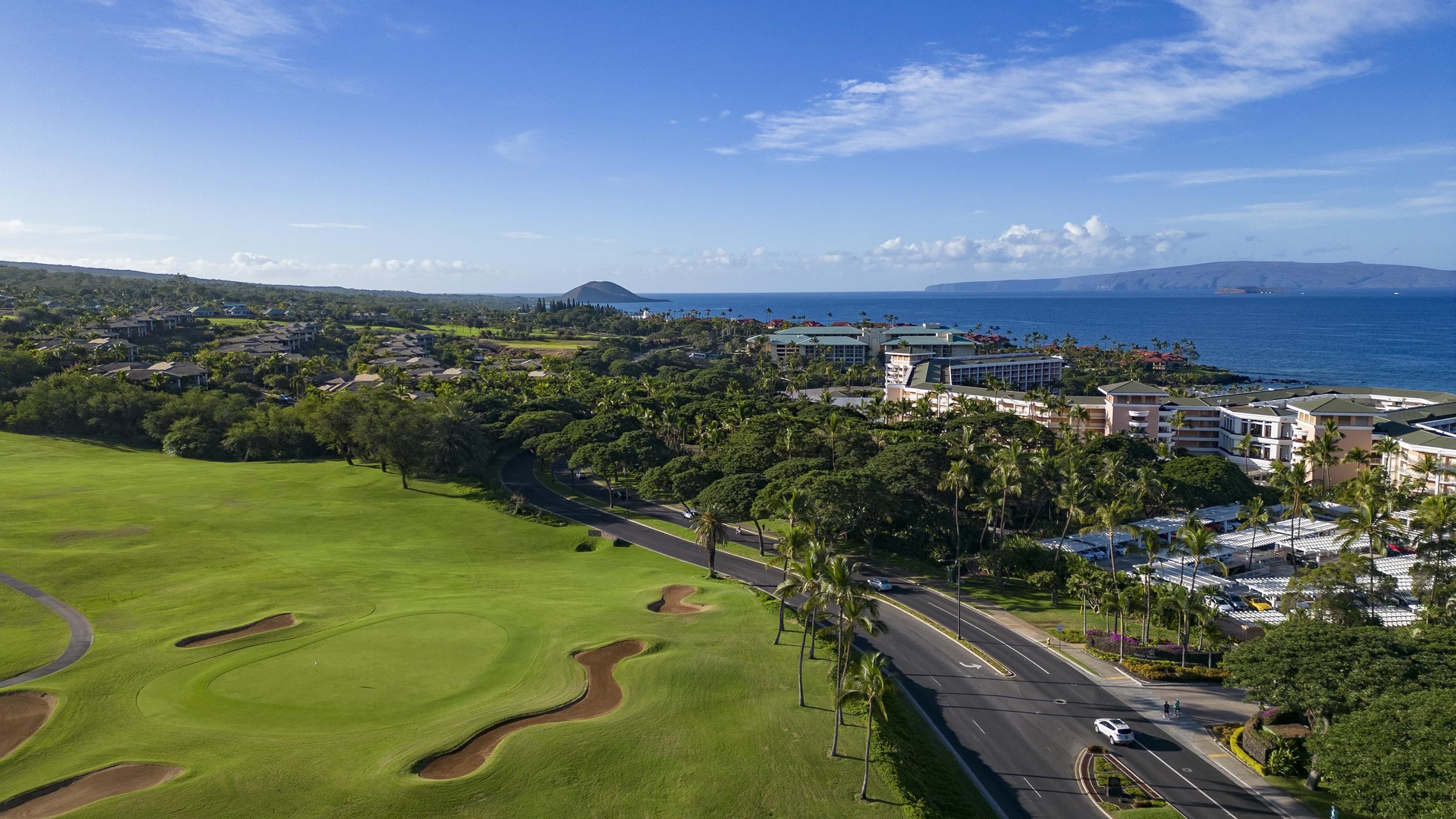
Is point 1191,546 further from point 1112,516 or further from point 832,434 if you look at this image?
point 832,434

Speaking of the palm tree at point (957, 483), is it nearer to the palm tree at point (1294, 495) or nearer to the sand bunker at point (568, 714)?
the palm tree at point (1294, 495)

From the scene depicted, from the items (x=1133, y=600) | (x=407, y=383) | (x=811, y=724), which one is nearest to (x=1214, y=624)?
(x=1133, y=600)

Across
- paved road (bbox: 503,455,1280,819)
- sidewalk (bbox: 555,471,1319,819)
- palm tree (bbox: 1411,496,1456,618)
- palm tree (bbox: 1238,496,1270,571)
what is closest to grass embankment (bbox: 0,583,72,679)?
paved road (bbox: 503,455,1280,819)

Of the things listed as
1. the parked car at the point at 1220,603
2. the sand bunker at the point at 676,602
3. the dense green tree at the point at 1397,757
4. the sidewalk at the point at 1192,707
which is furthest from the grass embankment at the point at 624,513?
the dense green tree at the point at 1397,757

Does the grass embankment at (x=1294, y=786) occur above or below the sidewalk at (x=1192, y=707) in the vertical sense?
above

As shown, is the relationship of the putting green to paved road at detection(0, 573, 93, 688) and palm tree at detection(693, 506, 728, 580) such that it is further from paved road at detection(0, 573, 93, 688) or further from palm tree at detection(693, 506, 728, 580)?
palm tree at detection(693, 506, 728, 580)

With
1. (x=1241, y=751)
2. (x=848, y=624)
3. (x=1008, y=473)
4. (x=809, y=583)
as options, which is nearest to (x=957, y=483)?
(x=1008, y=473)

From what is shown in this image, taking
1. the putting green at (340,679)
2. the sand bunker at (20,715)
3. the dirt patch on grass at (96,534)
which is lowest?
the putting green at (340,679)

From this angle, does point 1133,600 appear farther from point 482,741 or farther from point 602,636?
point 482,741
